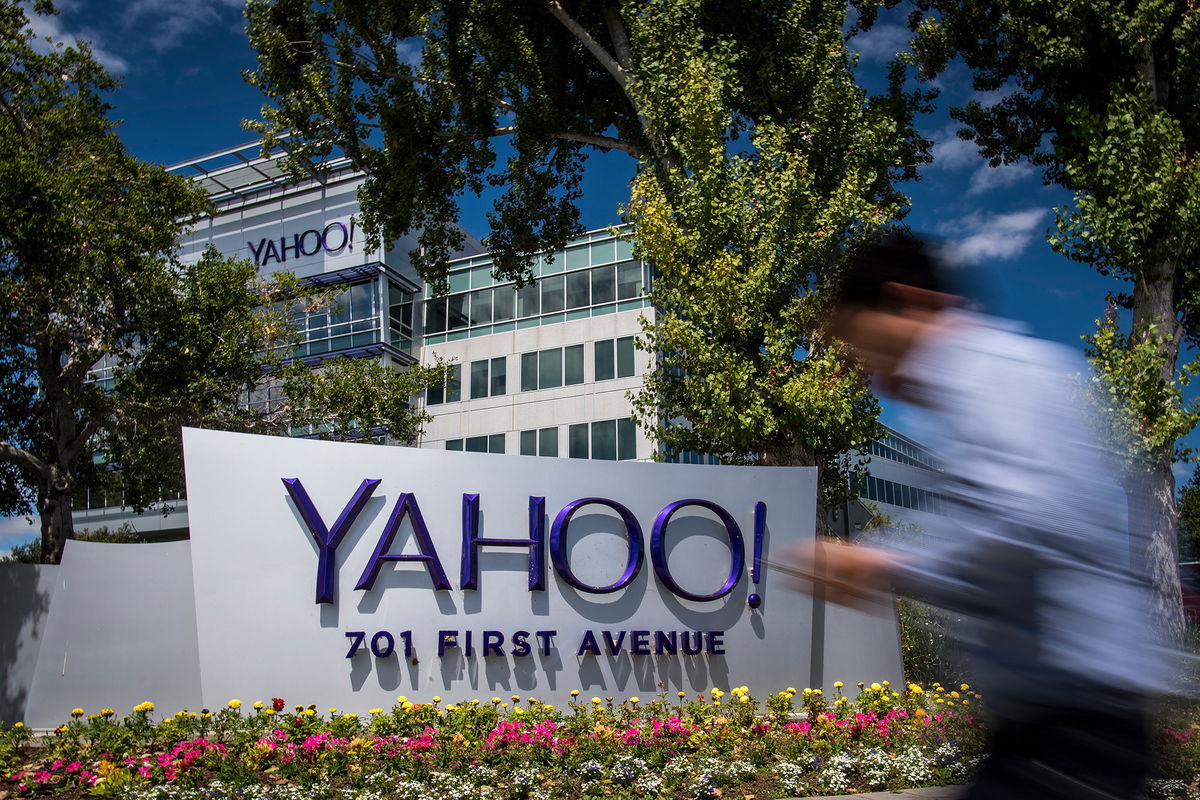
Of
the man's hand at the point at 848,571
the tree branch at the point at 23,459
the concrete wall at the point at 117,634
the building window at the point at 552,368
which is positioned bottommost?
the concrete wall at the point at 117,634

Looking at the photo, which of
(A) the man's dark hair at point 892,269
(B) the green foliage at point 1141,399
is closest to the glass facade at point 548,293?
(B) the green foliage at point 1141,399

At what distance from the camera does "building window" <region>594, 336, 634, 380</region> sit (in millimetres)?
33281

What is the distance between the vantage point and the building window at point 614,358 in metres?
33.3

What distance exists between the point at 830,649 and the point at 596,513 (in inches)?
124

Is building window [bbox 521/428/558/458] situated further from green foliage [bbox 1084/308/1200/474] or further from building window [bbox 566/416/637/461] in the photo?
green foliage [bbox 1084/308/1200/474]

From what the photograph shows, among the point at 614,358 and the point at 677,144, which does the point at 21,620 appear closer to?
the point at 677,144

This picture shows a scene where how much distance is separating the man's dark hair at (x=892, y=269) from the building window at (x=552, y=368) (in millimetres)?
31716

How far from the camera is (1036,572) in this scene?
1835 mm

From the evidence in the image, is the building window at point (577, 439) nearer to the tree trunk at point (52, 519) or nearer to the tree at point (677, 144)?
the tree at point (677, 144)

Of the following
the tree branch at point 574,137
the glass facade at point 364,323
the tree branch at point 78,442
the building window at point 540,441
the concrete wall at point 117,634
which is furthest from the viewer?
the glass facade at point 364,323

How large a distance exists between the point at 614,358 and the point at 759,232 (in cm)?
2044

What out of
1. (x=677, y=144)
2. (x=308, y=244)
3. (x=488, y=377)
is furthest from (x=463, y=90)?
(x=308, y=244)

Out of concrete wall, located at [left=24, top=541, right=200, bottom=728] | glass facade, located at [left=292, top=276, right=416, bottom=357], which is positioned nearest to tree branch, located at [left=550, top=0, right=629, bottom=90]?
concrete wall, located at [left=24, top=541, right=200, bottom=728]

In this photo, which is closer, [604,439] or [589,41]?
[589,41]
